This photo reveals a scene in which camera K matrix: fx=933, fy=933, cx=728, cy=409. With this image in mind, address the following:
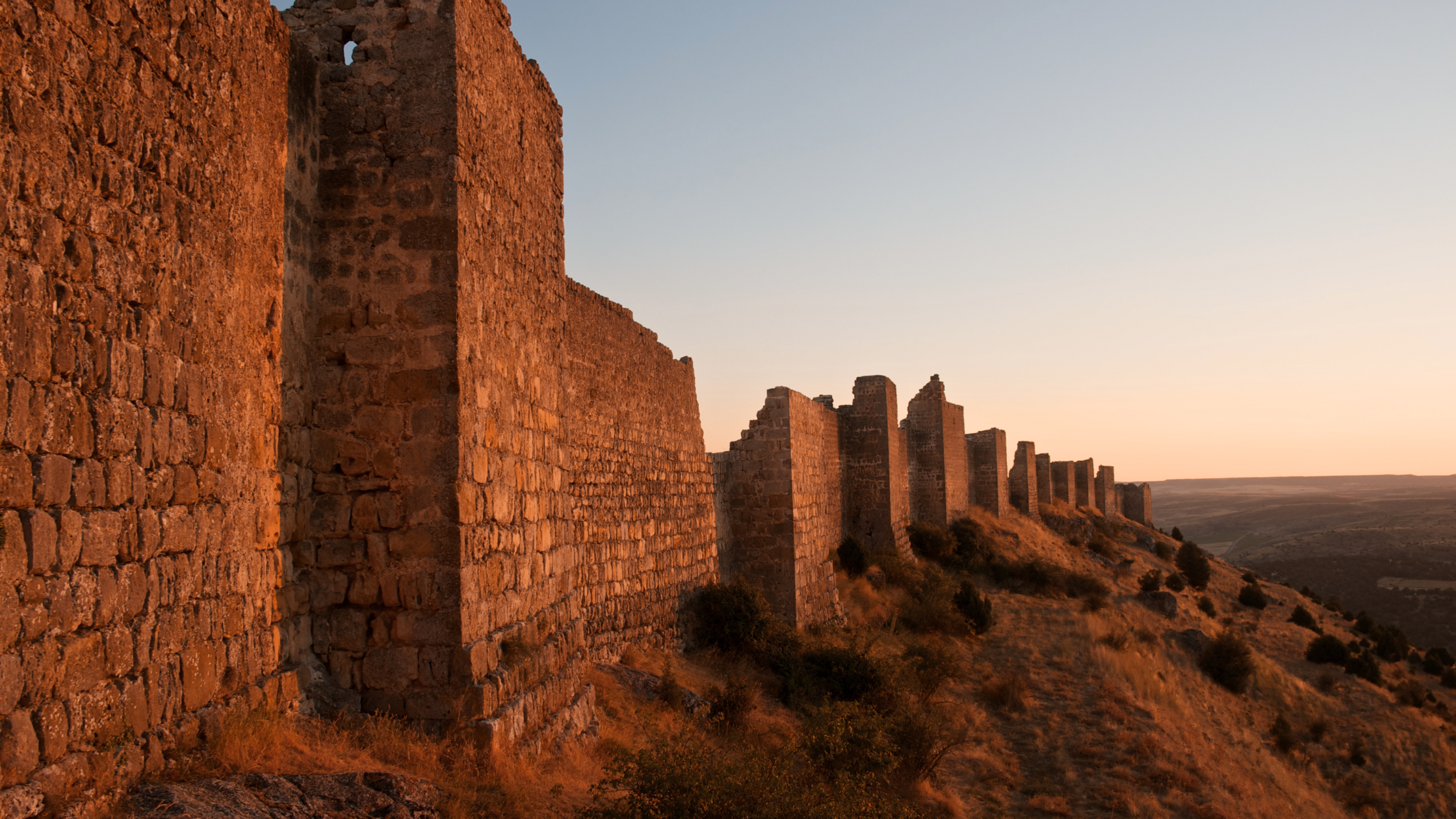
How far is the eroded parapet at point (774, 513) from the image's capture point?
15.2 metres

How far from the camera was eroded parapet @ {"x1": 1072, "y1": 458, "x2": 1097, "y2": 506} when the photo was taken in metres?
47.3

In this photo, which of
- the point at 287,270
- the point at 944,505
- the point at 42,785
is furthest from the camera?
the point at 944,505

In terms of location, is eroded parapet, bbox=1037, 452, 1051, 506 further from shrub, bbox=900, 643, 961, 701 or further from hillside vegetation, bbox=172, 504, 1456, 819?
shrub, bbox=900, 643, 961, 701

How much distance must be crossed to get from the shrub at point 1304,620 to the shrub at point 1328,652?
3.72 m

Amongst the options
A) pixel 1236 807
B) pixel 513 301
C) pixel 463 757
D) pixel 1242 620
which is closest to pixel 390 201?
pixel 513 301

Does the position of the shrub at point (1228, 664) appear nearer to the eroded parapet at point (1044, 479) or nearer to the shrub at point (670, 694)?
the shrub at point (670, 694)

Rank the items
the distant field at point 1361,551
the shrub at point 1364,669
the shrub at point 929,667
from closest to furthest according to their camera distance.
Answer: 1. the shrub at point 929,667
2. the shrub at point 1364,669
3. the distant field at point 1361,551

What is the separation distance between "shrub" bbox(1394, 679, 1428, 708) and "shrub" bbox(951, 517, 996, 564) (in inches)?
379

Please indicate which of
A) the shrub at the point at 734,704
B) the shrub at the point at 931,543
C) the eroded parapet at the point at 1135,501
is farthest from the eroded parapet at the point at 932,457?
the eroded parapet at the point at 1135,501

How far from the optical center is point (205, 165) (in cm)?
404

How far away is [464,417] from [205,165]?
1678mm

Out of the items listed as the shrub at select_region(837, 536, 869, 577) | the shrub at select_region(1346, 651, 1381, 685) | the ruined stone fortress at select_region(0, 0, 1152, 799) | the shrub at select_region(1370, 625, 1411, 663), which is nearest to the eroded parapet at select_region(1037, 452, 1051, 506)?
the shrub at select_region(1370, 625, 1411, 663)

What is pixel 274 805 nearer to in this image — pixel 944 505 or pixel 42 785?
pixel 42 785

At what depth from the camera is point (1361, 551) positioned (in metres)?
54.9
